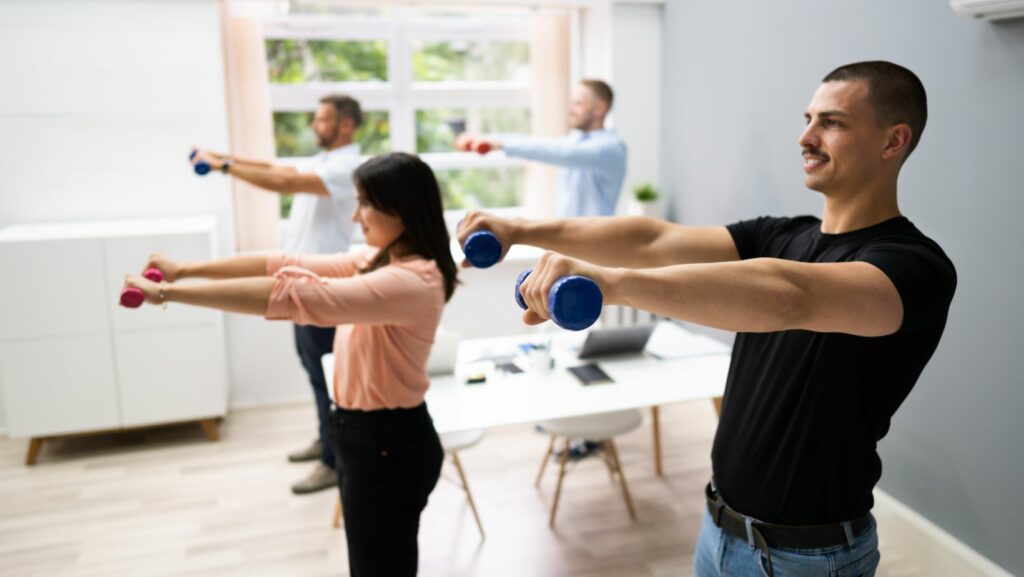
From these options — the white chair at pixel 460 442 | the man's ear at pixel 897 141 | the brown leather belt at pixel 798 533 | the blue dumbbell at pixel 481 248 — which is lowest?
the white chair at pixel 460 442

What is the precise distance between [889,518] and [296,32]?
13.9ft

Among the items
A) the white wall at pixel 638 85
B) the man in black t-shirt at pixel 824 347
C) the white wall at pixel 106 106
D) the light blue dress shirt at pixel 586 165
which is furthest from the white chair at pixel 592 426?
the white wall at pixel 106 106

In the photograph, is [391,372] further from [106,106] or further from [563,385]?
[106,106]

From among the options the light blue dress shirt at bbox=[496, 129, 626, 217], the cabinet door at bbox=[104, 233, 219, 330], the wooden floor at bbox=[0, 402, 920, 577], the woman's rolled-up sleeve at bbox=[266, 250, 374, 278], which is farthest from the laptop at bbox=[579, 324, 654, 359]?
the cabinet door at bbox=[104, 233, 219, 330]

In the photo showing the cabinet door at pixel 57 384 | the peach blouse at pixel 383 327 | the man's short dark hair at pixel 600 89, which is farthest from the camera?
the man's short dark hair at pixel 600 89

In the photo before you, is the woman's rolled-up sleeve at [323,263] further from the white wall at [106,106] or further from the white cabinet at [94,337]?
the white wall at [106,106]

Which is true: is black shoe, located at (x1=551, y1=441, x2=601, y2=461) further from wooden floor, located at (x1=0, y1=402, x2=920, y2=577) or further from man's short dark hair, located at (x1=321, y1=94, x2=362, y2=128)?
man's short dark hair, located at (x1=321, y1=94, x2=362, y2=128)

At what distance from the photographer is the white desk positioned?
9.06 ft

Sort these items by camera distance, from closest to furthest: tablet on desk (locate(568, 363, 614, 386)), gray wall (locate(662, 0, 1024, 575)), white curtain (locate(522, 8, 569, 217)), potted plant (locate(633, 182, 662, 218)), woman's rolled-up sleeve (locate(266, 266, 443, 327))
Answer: woman's rolled-up sleeve (locate(266, 266, 443, 327)), gray wall (locate(662, 0, 1024, 575)), tablet on desk (locate(568, 363, 614, 386)), potted plant (locate(633, 182, 662, 218)), white curtain (locate(522, 8, 569, 217))

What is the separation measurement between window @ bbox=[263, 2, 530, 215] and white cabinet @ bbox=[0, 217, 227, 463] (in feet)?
4.26

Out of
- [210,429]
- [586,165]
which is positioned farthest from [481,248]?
[210,429]

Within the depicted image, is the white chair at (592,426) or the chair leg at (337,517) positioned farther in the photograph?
the chair leg at (337,517)

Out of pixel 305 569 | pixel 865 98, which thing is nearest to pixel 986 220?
pixel 865 98

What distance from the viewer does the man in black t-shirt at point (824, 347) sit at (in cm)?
137
